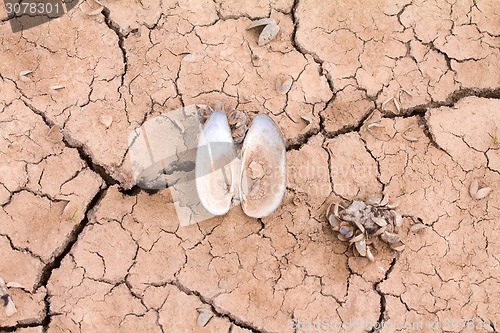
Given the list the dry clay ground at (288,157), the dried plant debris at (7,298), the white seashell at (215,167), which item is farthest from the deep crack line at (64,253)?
the white seashell at (215,167)

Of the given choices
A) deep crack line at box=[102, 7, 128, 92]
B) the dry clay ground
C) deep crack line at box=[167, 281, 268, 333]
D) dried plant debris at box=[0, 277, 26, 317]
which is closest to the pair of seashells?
the dry clay ground

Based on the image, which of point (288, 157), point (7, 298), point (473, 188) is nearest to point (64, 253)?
point (7, 298)

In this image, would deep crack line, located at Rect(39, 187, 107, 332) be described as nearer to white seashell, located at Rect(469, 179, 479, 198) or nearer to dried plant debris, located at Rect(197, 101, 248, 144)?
dried plant debris, located at Rect(197, 101, 248, 144)

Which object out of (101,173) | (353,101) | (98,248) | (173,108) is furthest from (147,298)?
(353,101)

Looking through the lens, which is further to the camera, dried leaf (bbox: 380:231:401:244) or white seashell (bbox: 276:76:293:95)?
white seashell (bbox: 276:76:293:95)

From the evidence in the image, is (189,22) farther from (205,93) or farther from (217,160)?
(217,160)

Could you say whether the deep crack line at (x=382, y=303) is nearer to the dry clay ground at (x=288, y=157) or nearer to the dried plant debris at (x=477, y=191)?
the dry clay ground at (x=288, y=157)
